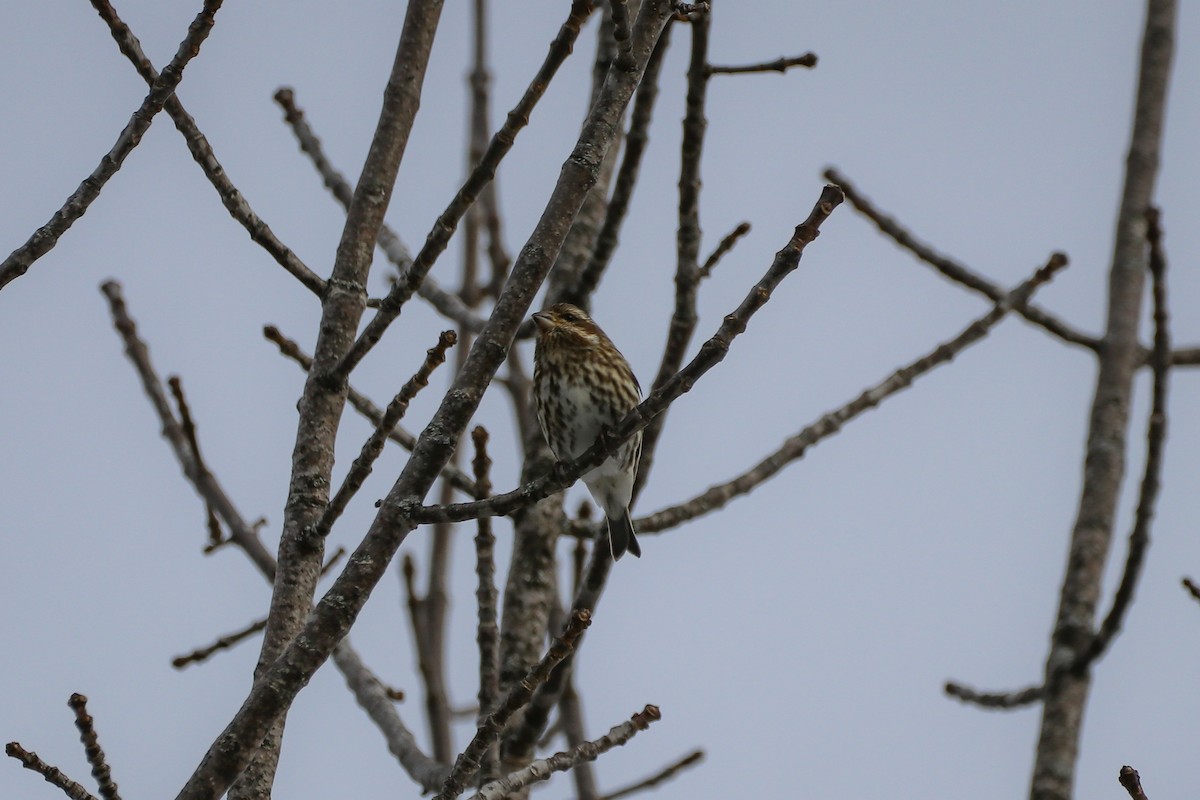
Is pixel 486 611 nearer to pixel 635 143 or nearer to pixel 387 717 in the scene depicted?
pixel 387 717

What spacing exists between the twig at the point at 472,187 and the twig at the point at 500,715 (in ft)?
2.91

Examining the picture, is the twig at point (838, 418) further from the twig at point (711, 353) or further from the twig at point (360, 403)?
the twig at point (711, 353)

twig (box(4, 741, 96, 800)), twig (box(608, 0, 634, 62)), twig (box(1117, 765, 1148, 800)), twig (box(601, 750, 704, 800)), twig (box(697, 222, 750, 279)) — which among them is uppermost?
twig (box(697, 222, 750, 279))

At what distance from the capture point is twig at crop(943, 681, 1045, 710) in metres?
4.94

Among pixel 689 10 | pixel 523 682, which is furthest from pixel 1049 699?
pixel 689 10

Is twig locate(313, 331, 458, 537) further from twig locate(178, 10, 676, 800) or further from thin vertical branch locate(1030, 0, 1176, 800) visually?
thin vertical branch locate(1030, 0, 1176, 800)

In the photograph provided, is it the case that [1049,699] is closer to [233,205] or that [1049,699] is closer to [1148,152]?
[1148,152]

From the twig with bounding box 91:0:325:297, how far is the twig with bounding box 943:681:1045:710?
2.76m

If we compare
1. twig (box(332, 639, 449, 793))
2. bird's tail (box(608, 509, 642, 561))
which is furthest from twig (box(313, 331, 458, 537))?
bird's tail (box(608, 509, 642, 561))

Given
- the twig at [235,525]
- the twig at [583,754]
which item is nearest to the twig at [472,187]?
the twig at [583,754]

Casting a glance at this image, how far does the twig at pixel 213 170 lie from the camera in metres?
3.63

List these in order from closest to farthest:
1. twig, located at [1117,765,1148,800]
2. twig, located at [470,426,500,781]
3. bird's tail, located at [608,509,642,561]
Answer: twig, located at [1117,765,1148,800] → twig, located at [470,426,500,781] → bird's tail, located at [608,509,642,561]

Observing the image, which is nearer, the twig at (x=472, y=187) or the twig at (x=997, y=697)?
the twig at (x=472, y=187)

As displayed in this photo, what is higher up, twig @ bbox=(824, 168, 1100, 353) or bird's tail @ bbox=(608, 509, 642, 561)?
twig @ bbox=(824, 168, 1100, 353)
